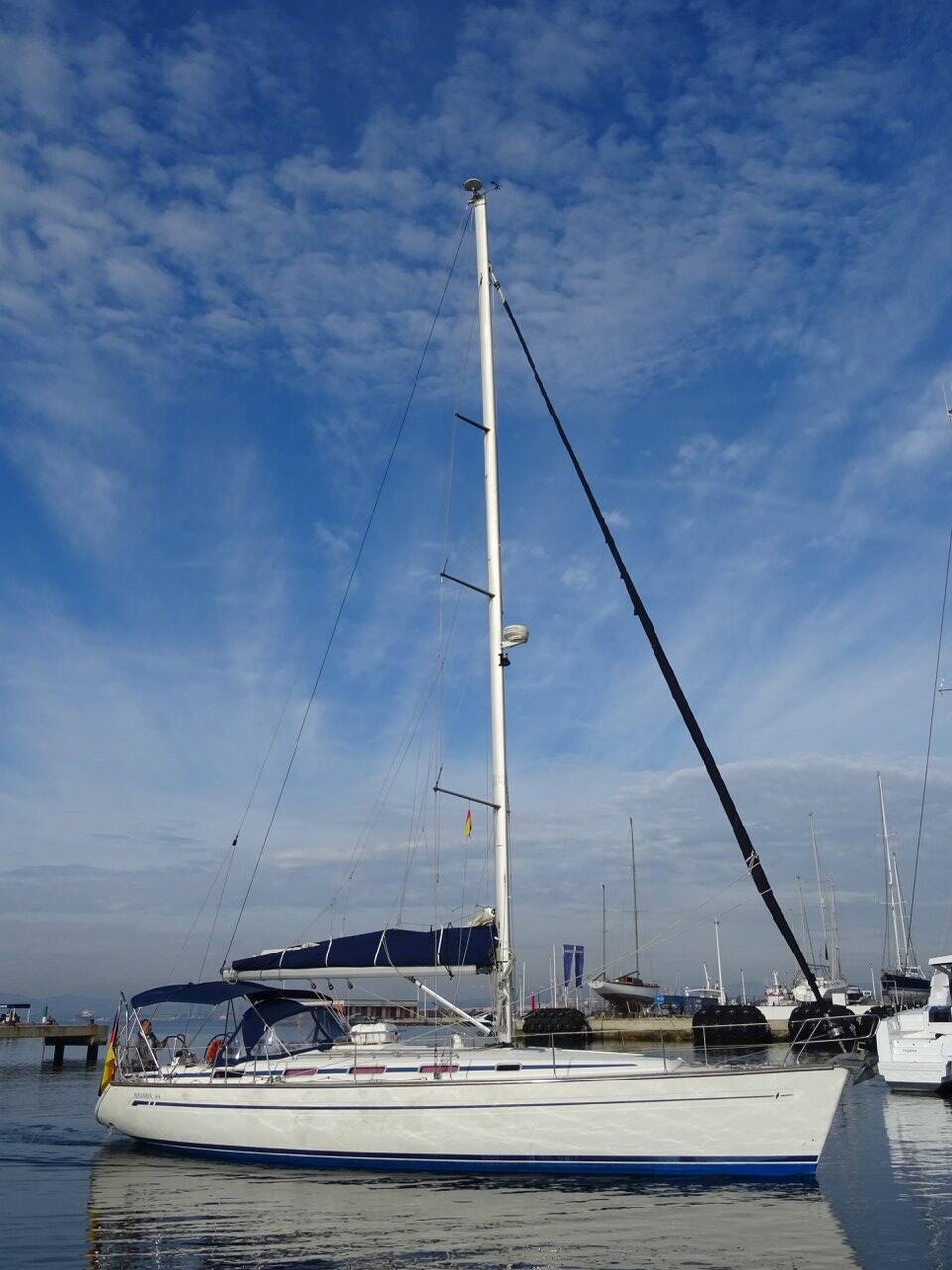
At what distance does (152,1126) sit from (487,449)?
46.4 feet

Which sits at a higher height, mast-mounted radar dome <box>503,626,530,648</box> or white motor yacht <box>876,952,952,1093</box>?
mast-mounted radar dome <box>503,626,530,648</box>

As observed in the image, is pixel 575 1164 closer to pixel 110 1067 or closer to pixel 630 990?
pixel 110 1067

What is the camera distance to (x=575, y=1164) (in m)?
14.7

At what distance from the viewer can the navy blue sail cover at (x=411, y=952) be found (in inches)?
674

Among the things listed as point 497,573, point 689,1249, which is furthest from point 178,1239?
point 497,573

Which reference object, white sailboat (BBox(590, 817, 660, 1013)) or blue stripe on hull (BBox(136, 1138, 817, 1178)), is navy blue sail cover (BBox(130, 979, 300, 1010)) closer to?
blue stripe on hull (BBox(136, 1138, 817, 1178))

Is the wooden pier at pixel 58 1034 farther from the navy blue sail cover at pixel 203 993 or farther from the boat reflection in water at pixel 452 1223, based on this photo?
the boat reflection in water at pixel 452 1223

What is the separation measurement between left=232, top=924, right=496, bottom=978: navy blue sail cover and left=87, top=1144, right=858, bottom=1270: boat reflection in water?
322 cm

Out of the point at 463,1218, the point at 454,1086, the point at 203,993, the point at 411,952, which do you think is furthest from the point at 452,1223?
the point at 203,993

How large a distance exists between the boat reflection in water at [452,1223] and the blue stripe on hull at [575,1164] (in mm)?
185

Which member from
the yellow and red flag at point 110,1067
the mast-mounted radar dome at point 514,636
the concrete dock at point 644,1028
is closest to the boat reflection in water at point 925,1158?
the mast-mounted radar dome at point 514,636

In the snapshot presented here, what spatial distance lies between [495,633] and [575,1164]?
29.0 feet

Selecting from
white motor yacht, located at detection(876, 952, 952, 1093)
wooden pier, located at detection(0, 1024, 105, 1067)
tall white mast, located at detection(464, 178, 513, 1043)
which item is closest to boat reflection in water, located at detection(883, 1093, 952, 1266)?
white motor yacht, located at detection(876, 952, 952, 1093)

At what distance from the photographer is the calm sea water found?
11266 millimetres
